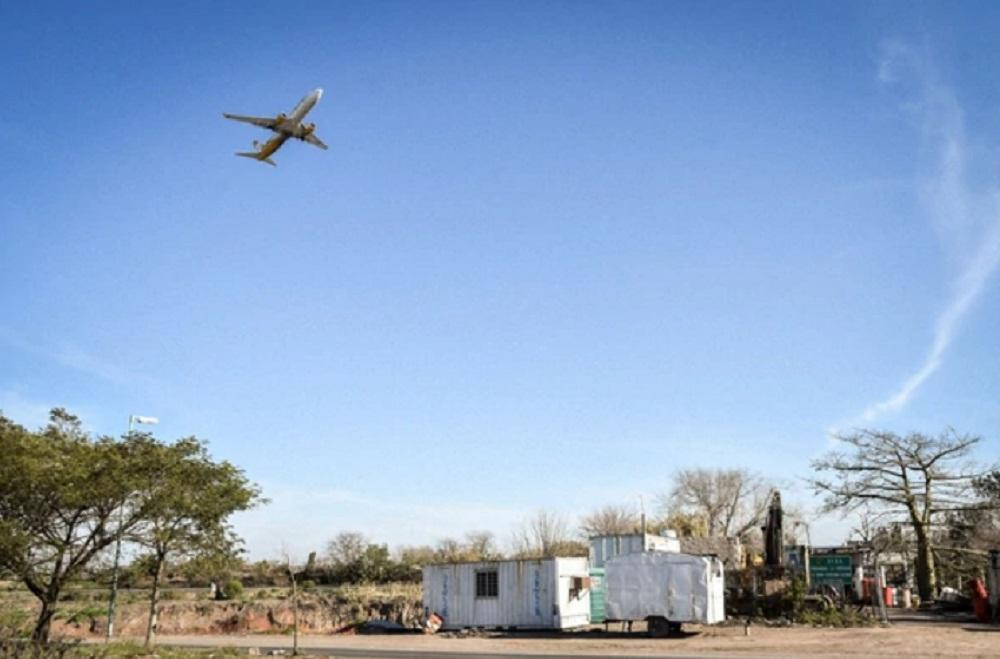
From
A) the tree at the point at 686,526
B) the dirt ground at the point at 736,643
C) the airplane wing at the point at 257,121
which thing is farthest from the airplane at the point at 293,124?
the tree at the point at 686,526

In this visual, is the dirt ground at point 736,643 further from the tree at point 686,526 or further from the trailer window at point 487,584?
the tree at point 686,526

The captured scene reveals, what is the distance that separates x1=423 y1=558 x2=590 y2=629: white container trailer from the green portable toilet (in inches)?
18.7

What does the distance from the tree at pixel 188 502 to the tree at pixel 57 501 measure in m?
0.48

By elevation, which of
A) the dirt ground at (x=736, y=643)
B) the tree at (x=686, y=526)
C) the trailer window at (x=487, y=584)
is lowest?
the dirt ground at (x=736, y=643)

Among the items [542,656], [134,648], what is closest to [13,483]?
[134,648]

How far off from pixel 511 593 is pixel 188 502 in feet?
49.0

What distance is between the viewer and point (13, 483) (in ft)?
76.2

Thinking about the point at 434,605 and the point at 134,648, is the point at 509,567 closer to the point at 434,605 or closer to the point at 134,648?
the point at 434,605

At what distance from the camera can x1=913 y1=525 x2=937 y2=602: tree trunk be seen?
4347cm

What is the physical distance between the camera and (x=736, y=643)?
88.2ft

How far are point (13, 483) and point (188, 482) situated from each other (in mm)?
4792

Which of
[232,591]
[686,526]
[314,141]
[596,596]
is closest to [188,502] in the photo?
[314,141]

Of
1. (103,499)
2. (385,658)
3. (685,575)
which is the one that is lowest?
(385,658)

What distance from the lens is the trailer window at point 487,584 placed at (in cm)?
3573
